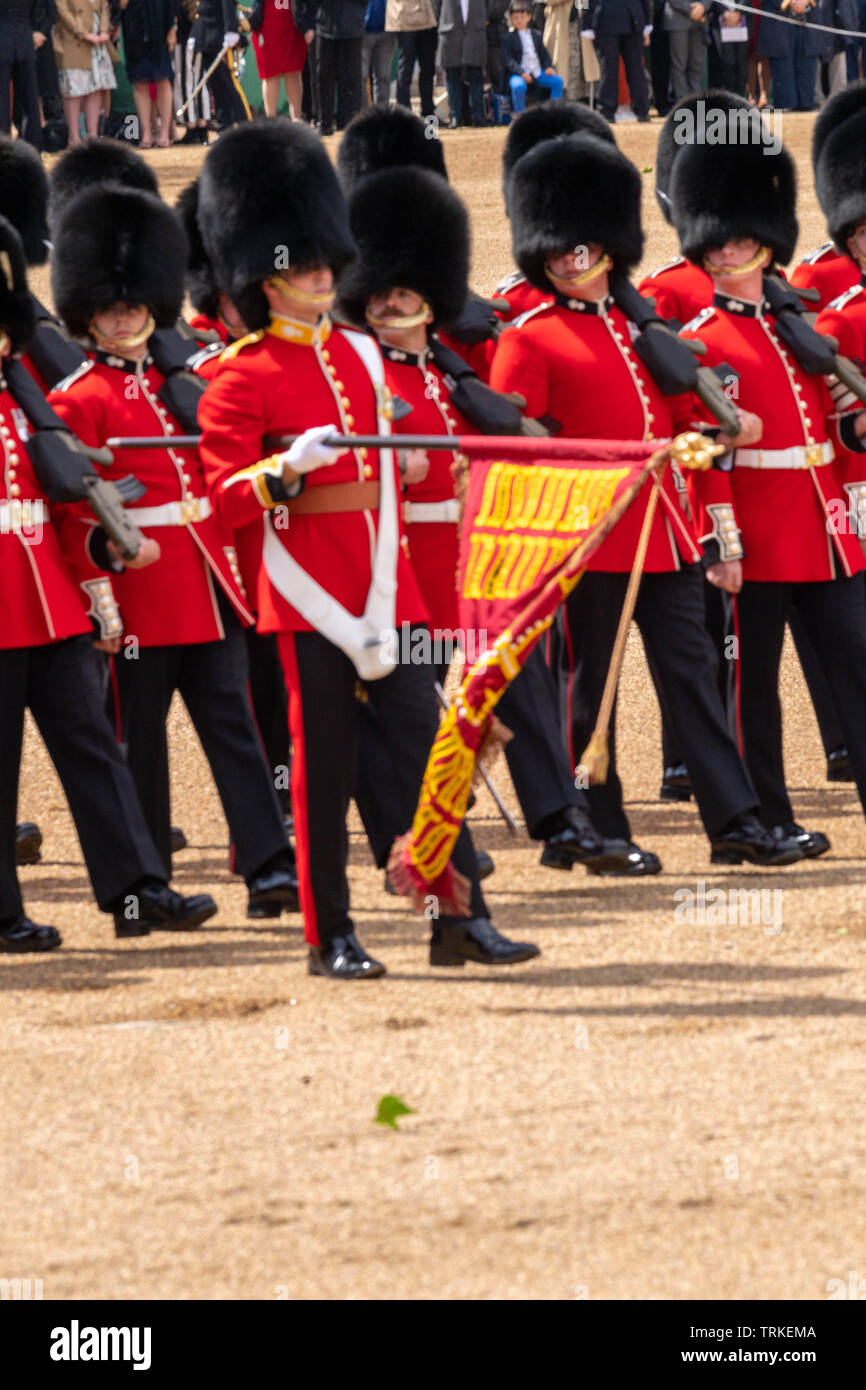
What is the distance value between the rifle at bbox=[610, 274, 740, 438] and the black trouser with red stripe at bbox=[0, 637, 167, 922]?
137 centimetres

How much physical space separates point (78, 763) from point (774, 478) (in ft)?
5.58

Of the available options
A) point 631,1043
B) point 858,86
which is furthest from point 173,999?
point 858,86

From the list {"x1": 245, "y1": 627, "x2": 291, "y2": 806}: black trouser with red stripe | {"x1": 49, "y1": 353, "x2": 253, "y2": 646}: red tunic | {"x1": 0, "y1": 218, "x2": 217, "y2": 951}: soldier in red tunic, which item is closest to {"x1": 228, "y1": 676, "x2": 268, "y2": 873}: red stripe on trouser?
{"x1": 245, "y1": 627, "x2": 291, "y2": 806}: black trouser with red stripe

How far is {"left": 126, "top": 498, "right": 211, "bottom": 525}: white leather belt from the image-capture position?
18.2ft

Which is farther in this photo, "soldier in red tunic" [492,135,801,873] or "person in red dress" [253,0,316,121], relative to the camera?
"person in red dress" [253,0,316,121]

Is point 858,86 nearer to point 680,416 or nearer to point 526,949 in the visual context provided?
point 680,416

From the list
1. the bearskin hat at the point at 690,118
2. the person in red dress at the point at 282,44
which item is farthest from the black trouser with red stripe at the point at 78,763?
the person in red dress at the point at 282,44

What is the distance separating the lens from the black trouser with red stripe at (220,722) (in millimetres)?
5555

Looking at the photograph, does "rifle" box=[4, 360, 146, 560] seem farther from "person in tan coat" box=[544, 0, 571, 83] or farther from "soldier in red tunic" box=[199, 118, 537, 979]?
"person in tan coat" box=[544, 0, 571, 83]

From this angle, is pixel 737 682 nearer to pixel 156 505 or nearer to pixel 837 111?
pixel 156 505

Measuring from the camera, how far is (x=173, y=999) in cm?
488

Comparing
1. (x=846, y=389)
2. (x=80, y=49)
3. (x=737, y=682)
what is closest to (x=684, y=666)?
(x=737, y=682)

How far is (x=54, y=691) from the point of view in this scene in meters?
5.30
